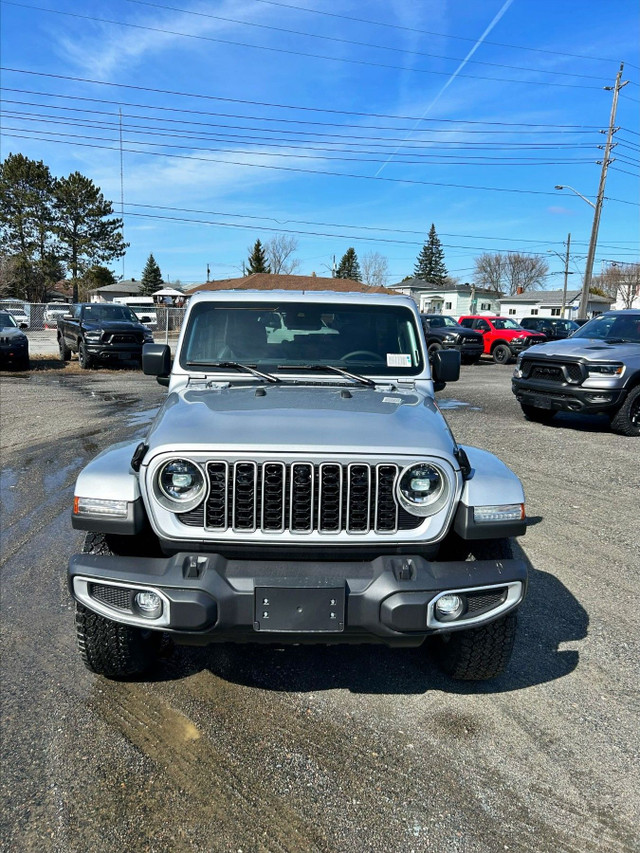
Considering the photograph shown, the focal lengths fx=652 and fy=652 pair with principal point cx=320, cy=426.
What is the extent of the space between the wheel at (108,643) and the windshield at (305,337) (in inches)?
61.1

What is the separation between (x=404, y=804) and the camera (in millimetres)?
2404

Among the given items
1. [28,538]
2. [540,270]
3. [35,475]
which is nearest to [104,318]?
[35,475]

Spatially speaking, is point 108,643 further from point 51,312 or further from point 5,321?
point 51,312

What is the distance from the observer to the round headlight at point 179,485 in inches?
105

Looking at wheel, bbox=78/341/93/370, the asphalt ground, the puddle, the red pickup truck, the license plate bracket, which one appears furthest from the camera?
the red pickup truck

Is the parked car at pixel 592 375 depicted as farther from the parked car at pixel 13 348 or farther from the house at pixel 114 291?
the house at pixel 114 291

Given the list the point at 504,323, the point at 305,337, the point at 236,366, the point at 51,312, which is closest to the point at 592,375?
the point at 305,337

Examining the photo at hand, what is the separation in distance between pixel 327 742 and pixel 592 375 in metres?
7.75

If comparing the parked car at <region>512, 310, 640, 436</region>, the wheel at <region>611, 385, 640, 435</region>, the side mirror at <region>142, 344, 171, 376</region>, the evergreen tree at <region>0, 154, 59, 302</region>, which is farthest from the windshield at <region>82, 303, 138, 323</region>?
the evergreen tree at <region>0, 154, 59, 302</region>

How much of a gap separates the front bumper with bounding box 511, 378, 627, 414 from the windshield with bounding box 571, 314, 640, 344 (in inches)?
49.9

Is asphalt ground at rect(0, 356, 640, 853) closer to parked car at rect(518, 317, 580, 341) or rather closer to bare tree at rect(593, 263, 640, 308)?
parked car at rect(518, 317, 580, 341)

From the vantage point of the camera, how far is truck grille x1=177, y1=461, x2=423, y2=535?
262 cm

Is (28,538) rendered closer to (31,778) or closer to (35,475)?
(35,475)

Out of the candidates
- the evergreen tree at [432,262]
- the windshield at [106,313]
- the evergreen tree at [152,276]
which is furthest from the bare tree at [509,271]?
the windshield at [106,313]
